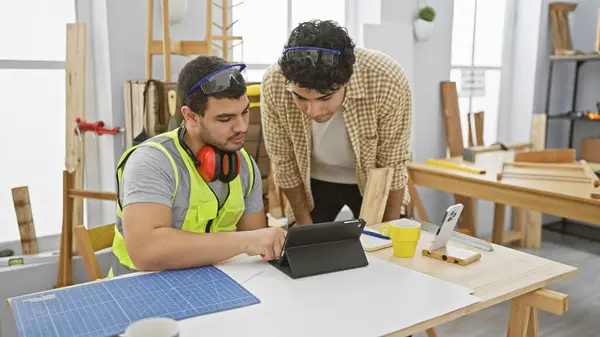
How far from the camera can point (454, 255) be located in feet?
4.91

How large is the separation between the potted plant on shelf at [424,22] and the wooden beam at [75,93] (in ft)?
7.51

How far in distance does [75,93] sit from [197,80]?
4.50ft

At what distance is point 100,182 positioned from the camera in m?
2.93

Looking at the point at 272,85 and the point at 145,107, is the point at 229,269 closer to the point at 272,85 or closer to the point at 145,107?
the point at 272,85

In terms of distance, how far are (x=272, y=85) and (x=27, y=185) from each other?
5.21 feet

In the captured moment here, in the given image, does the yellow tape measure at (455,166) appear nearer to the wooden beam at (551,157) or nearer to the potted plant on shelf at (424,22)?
the wooden beam at (551,157)

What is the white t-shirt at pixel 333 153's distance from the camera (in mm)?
2047

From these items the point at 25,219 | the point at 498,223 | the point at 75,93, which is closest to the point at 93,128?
the point at 75,93

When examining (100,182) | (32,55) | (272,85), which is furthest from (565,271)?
(32,55)

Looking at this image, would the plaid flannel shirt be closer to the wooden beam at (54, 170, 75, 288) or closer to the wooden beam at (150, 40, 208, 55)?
the wooden beam at (150, 40, 208, 55)

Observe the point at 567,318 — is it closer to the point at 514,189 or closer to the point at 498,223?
the point at 514,189

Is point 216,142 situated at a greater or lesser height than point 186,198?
greater

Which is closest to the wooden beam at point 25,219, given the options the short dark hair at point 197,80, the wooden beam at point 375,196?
the short dark hair at point 197,80

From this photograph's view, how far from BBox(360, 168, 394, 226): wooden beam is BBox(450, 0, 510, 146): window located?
2672 mm
